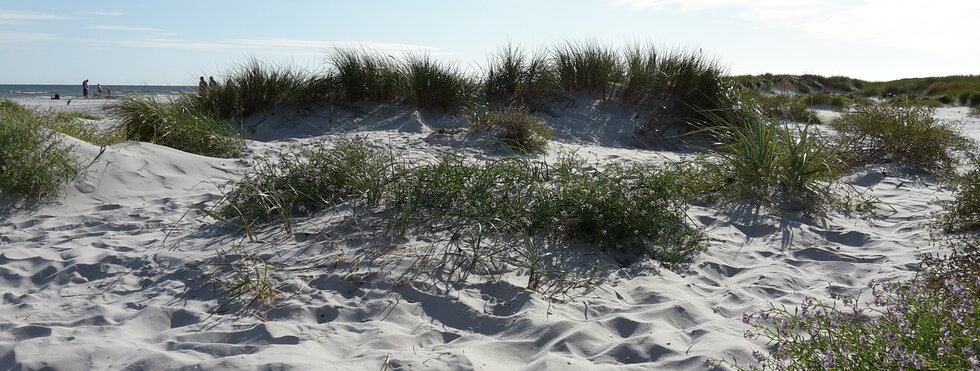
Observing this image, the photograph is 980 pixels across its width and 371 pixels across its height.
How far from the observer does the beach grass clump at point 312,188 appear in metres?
4.46

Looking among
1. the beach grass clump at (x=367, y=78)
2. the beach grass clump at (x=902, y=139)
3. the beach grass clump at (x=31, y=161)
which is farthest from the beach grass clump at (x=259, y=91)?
the beach grass clump at (x=902, y=139)

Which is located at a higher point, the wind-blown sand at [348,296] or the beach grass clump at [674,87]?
the beach grass clump at [674,87]

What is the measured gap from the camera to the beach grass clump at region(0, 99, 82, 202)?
193 inches

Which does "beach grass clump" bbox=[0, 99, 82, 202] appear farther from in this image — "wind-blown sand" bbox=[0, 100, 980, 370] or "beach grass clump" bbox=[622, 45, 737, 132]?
"beach grass clump" bbox=[622, 45, 737, 132]

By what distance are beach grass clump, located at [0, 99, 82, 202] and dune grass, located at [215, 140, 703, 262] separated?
133 centimetres

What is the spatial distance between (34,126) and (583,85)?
23.6ft

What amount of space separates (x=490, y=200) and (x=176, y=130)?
4484mm

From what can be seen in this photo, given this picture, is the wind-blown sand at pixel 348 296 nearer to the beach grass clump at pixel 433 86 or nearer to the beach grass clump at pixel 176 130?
the beach grass clump at pixel 176 130

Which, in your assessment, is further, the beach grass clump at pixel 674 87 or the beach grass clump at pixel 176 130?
the beach grass clump at pixel 674 87

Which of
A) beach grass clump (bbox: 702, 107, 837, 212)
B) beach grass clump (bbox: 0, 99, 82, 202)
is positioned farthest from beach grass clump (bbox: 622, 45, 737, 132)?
beach grass clump (bbox: 0, 99, 82, 202)

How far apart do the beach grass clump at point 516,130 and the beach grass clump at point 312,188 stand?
106 inches

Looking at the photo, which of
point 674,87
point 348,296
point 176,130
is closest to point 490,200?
point 348,296

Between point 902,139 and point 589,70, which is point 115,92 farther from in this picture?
point 902,139

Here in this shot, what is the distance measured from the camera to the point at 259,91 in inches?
395
